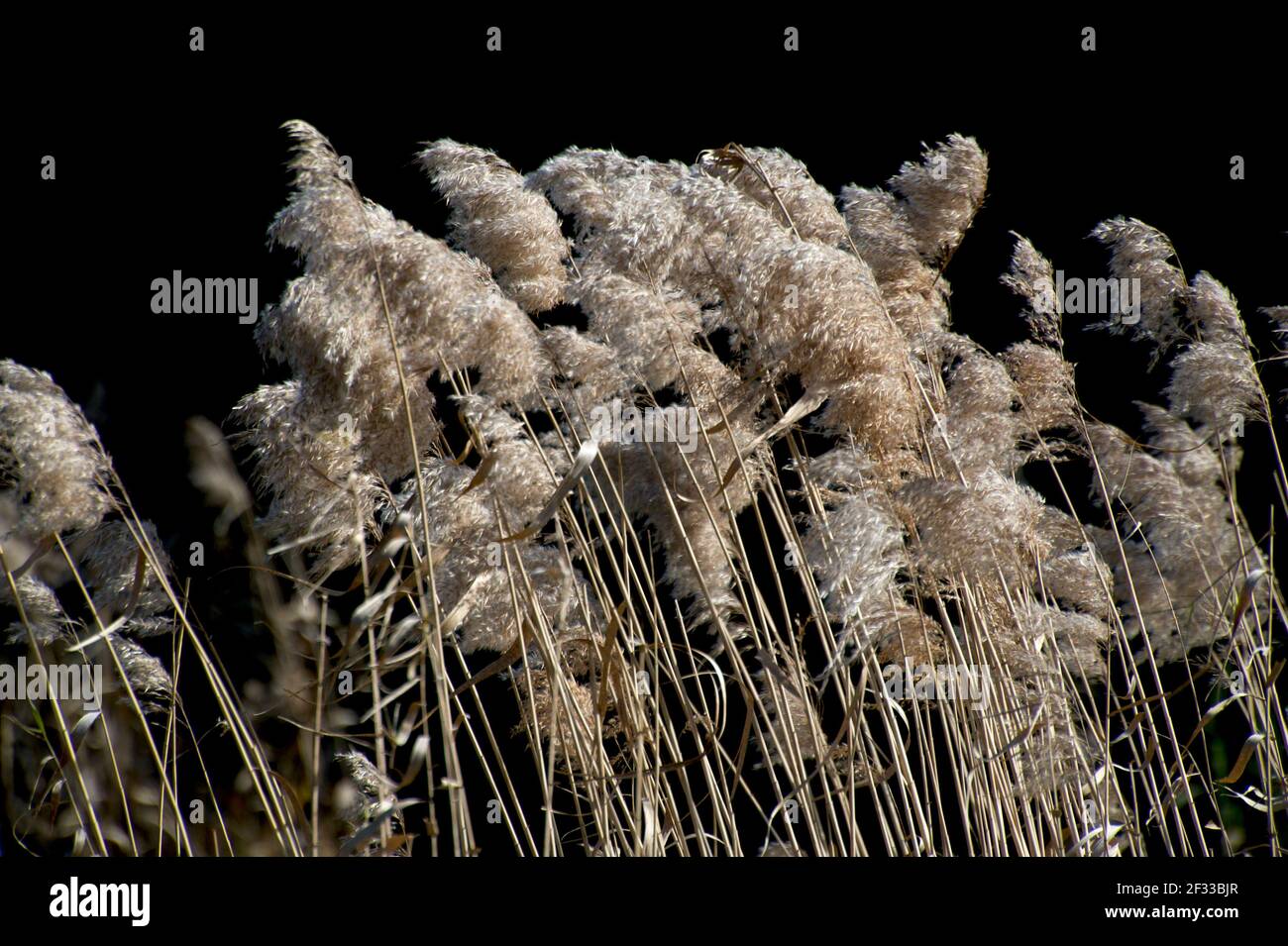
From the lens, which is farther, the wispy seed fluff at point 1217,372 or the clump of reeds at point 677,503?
the wispy seed fluff at point 1217,372

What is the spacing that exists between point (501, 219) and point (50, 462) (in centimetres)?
90

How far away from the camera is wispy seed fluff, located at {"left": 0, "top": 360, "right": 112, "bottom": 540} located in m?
1.83

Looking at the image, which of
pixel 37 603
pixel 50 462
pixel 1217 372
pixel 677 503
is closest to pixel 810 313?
pixel 677 503

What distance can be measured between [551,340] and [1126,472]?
1221 millimetres

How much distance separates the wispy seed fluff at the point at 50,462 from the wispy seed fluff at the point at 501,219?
2.58ft

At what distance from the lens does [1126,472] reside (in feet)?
7.57

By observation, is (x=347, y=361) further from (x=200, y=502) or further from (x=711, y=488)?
(x=200, y=502)

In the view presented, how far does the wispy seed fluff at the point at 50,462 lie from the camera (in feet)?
6.00

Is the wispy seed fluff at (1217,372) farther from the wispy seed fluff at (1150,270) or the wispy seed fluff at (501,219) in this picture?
the wispy seed fluff at (501,219)

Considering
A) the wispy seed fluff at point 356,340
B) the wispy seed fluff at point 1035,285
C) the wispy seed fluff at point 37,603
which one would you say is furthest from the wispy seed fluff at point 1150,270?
the wispy seed fluff at point 37,603

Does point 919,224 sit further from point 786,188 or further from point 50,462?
point 50,462

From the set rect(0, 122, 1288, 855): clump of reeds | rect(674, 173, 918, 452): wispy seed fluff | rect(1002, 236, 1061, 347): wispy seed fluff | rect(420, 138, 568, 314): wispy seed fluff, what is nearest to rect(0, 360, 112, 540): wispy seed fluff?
rect(0, 122, 1288, 855): clump of reeds

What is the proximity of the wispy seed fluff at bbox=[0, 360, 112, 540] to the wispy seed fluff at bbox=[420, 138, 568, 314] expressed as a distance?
0.79 m

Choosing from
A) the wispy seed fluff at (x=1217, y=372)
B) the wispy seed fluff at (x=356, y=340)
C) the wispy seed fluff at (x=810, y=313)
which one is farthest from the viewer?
the wispy seed fluff at (x=1217, y=372)
